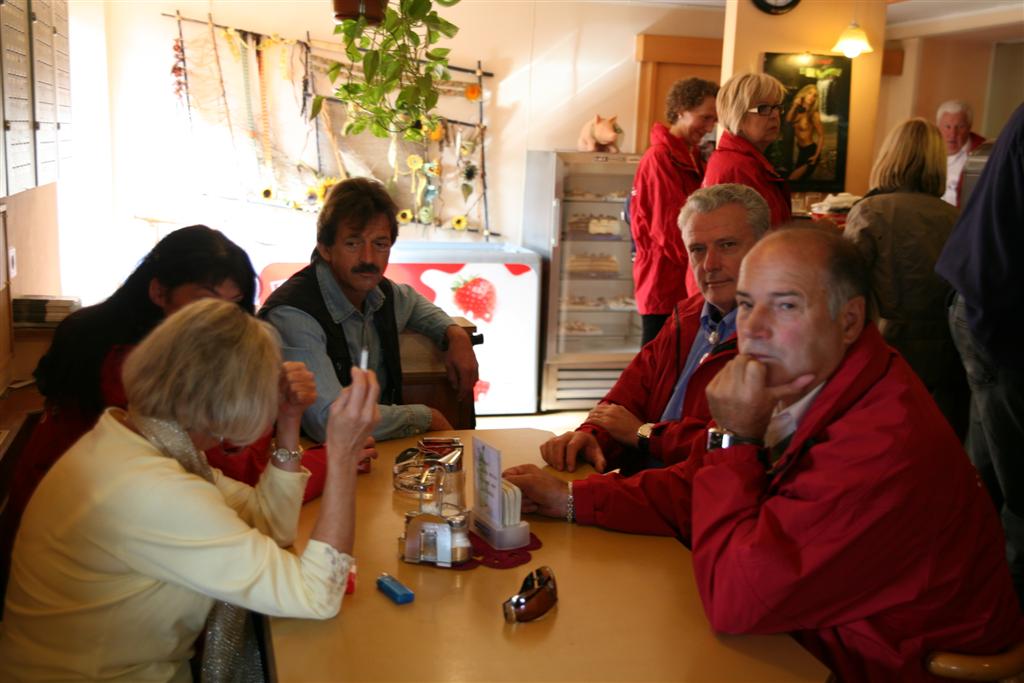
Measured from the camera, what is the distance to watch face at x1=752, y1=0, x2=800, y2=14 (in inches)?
218

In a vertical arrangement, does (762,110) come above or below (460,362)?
above

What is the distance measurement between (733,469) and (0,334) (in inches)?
91.8

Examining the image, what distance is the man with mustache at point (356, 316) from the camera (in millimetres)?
2547

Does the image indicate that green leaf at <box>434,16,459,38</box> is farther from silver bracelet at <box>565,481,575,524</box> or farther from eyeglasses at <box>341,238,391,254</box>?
silver bracelet at <box>565,481,575,524</box>

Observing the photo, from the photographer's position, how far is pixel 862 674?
4.91 feet

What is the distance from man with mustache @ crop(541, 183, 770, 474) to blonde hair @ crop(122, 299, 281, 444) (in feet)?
3.13

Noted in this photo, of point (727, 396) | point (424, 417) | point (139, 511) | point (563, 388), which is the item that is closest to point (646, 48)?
point (563, 388)

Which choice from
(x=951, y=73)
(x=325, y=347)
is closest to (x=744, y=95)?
(x=325, y=347)

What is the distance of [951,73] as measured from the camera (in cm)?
771

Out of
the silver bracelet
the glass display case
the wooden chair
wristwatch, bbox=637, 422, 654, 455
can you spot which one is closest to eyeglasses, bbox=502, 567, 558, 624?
the silver bracelet

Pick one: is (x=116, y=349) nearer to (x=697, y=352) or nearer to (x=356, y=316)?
(x=356, y=316)

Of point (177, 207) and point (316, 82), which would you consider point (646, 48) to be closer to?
point (316, 82)

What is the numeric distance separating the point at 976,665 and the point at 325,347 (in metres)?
1.78

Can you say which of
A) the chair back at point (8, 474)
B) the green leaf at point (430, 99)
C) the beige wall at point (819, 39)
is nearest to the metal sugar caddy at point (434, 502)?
the chair back at point (8, 474)
